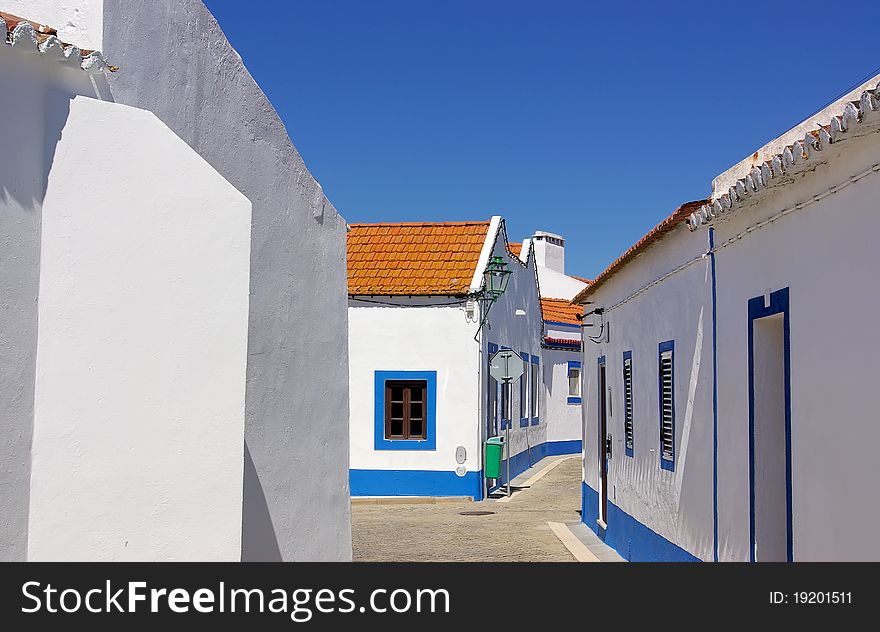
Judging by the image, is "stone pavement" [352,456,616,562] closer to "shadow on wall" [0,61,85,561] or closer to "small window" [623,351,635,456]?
"small window" [623,351,635,456]

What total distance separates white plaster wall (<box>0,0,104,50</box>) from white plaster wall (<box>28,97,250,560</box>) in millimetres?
429

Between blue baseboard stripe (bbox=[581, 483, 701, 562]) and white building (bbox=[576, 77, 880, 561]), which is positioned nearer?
white building (bbox=[576, 77, 880, 561])

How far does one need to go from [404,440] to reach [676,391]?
10.2 meters

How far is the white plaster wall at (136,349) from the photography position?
500 cm

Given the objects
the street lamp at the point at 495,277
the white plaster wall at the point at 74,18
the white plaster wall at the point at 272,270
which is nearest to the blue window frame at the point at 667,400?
the white plaster wall at the point at 272,270

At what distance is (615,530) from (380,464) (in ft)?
23.4

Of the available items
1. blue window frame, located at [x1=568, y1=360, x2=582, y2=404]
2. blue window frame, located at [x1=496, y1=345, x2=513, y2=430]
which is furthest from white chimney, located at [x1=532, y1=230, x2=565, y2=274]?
blue window frame, located at [x1=496, y1=345, x2=513, y2=430]

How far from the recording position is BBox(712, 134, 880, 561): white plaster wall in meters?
5.41

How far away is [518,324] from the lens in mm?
24109

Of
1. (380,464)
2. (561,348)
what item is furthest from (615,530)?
(561,348)

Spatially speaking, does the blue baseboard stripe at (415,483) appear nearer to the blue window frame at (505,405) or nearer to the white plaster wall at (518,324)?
the white plaster wall at (518,324)

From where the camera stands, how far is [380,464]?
1925cm

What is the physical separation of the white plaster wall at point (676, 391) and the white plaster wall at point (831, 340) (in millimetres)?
1637

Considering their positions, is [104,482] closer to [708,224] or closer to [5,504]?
[5,504]
